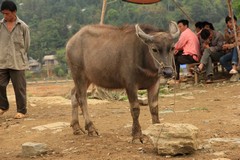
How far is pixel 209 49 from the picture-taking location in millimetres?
12617

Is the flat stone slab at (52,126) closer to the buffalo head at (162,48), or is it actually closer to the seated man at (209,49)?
the buffalo head at (162,48)

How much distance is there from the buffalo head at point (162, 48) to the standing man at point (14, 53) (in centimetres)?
394

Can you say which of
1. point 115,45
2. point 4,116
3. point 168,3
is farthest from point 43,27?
point 115,45

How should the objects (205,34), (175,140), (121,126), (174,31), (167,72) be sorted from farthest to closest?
(205,34)
(121,126)
(174,31)
(167,72)
(175,140)

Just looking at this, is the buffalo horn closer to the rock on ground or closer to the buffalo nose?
the buffalo nose

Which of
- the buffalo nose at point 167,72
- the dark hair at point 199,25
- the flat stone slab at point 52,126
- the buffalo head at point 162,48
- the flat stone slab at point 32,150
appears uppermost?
the buffalo head at point 162,48

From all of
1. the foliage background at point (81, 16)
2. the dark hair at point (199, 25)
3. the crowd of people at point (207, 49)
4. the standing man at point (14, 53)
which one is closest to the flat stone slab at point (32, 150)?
the standing man at point (14, 53)

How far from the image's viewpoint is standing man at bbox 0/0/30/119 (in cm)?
916

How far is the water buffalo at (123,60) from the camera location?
6020 mm

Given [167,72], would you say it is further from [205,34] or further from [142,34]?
[205,34]

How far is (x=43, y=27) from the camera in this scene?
48781 millimetres

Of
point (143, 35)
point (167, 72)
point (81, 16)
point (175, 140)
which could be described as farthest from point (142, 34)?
point (81, 16)

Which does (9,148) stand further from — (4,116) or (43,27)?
(43,27)

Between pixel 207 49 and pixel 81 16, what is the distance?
43200 millimetres
